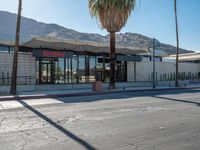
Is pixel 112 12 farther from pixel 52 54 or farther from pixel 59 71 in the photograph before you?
pixel 59 71

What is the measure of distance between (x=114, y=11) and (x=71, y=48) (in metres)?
8.70

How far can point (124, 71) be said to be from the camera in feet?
142

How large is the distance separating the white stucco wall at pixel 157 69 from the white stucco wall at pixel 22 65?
1470 centimetres

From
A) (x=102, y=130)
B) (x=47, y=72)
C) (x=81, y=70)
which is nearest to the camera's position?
(x=102, y=130)

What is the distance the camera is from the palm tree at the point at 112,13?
1168 inches

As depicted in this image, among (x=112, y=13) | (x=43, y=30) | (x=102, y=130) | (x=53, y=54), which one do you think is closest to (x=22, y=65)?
(x=53, y=54)

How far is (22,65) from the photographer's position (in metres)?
32.8

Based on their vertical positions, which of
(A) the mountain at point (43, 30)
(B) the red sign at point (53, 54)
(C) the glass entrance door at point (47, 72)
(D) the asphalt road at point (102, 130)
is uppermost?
(A) the mountain at point (43, 30)

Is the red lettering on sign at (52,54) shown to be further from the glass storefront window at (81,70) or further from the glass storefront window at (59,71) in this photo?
the glass storefront window at (81,70)

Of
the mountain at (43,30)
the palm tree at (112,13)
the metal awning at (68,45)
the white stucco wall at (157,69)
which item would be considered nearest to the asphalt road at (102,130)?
the palm tree at (112,13)

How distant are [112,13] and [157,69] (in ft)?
67.6

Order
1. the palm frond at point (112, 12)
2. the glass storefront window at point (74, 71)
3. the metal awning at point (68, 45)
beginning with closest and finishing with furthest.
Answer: the palm frond at point (112, 12), the metal awning at point (68, 45), the glass storefront window at point (74, 71)

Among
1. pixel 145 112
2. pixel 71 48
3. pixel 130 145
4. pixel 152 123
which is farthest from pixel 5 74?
pixel 130 145

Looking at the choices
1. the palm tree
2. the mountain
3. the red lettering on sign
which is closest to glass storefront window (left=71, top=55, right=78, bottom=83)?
the red lettering on sign
